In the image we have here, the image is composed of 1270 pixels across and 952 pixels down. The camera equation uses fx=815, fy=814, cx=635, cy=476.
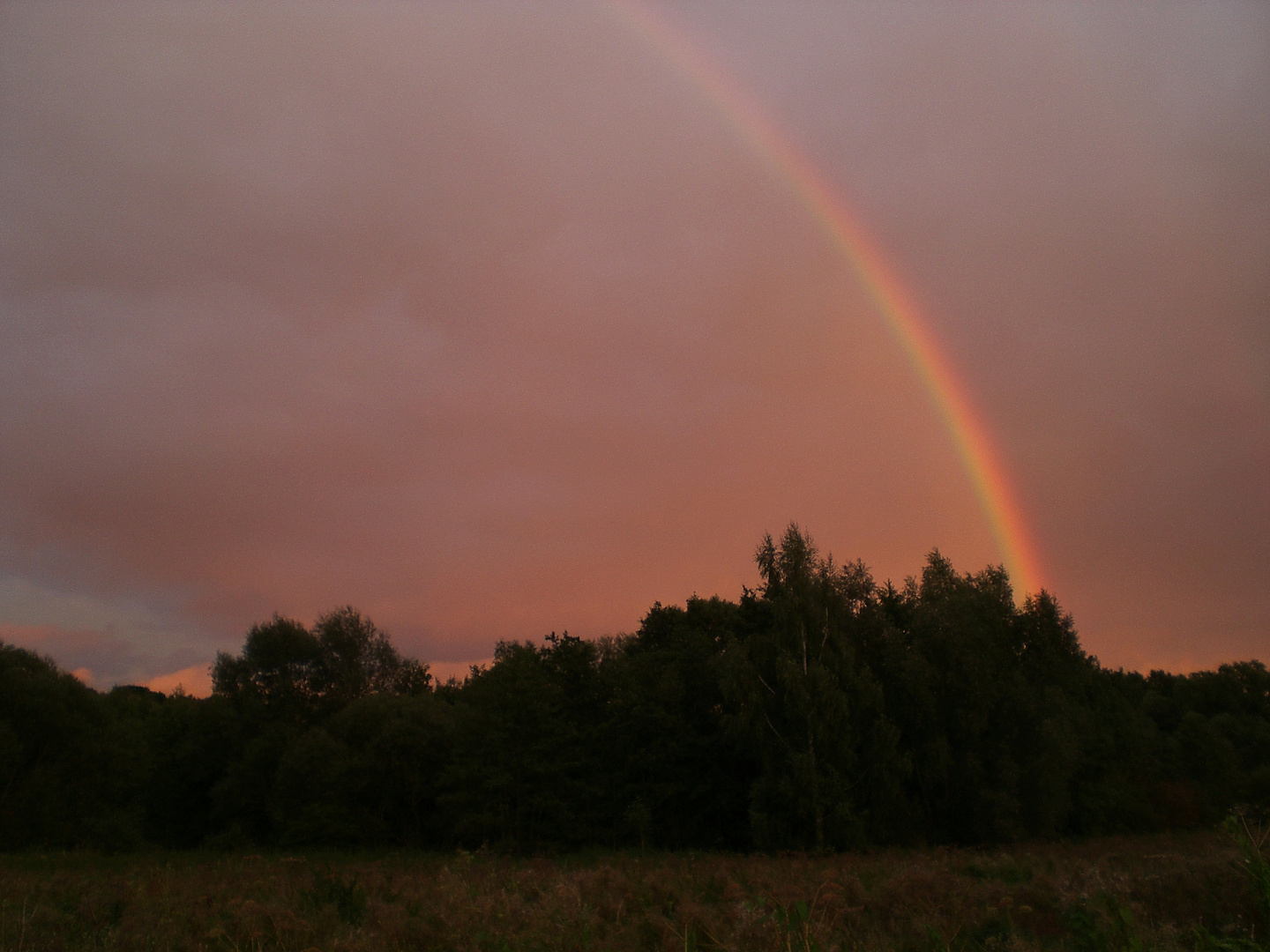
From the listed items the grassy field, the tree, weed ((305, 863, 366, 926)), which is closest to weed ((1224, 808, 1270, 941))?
the grassy field

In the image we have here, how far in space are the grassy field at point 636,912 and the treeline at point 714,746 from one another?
22235 mm

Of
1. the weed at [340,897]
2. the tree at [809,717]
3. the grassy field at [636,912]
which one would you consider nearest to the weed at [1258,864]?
the grassy field at [636,912]

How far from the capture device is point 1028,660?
4356cm

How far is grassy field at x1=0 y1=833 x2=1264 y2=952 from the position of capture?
8.37 meters

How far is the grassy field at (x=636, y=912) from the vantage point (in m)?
8.37

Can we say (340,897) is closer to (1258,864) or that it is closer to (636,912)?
(636,912)

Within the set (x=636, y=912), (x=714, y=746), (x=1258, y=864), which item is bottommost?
(x=636, y=912)

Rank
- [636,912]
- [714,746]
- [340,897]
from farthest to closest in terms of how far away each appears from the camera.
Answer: [714,746] < [340,897] < [636,912]

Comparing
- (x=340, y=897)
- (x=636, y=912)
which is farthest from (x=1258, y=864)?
(x=340, y=897)

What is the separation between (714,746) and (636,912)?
3404 centimetres

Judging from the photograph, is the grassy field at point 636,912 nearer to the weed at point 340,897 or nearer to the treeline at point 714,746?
the weed at point 340,897

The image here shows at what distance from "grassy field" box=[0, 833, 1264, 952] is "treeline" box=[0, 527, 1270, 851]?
875 inches

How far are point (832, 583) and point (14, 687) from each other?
41.8 meters

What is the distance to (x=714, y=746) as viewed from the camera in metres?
43.5
